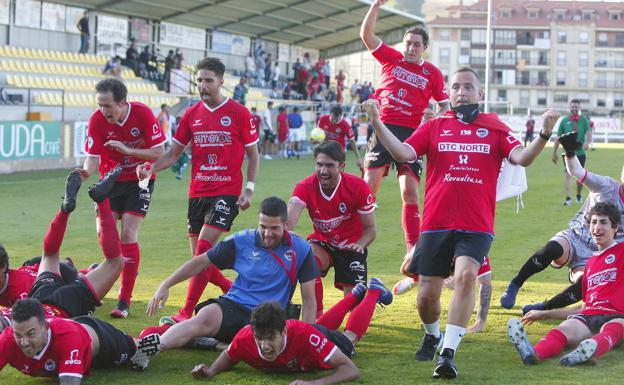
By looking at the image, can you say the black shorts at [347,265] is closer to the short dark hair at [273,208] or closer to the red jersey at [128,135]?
the short dark hair at [273,208]

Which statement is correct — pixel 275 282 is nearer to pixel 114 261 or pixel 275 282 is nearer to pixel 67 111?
pixel 114 261

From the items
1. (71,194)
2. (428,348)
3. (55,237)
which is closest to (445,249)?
(428,348)

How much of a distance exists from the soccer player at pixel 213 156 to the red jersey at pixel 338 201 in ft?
2.16

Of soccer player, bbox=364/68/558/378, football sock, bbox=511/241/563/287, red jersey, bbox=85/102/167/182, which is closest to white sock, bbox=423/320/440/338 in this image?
soccer player, bbox=364/68/558/378

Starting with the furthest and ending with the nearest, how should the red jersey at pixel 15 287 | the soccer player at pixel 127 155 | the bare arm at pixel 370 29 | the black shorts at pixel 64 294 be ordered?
the bare arm at pixel 370 29 → the soccer player at pixel 127 155 → the red jersey at pixel 15 287 → the black shorts at pixel 64 294

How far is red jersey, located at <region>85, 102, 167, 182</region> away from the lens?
9.30 meters

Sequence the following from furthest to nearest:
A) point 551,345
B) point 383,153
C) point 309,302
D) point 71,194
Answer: point 383,153
point 71,194
point 551,345
point 309,302

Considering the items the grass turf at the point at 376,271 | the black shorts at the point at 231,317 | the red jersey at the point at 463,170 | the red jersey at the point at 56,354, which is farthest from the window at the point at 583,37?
the red jersey at the point at 56,354

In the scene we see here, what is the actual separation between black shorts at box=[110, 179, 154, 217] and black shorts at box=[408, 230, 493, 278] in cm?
323

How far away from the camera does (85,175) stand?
899 cm

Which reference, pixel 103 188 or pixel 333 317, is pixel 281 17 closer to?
pixel 103 188

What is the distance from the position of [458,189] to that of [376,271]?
4.86 meters

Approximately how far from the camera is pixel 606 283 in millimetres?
7781

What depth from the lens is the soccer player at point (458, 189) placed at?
Answer: 6827mm
